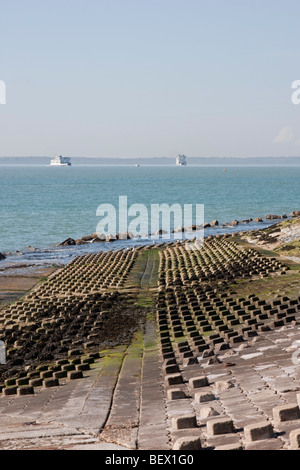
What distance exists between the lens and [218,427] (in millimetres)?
11102

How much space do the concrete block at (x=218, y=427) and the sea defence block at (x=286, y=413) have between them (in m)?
0.66

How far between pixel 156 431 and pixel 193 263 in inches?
1437

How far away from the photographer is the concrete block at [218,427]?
Result: 1102 centimetres

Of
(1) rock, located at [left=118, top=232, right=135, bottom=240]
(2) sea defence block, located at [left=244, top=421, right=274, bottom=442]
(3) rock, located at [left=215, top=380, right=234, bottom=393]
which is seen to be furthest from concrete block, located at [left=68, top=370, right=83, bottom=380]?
(1) rock, located at [left=118, top=232, right=135, bottom=240]

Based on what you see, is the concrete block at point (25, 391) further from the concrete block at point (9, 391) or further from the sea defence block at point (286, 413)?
Answer: the sea defence block at point (286, 413)

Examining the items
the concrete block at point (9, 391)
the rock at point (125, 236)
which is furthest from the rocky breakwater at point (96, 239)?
the concrete block at point (9, 391)

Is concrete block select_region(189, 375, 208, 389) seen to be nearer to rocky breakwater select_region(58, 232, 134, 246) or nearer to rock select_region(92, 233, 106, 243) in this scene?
rocky breakwater select_region(58, 232, 134, 246)

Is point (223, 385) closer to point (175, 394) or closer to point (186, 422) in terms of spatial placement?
point (175, 394)

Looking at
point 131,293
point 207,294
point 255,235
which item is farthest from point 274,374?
point 255,235

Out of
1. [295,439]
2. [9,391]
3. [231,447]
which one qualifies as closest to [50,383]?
[9,391]

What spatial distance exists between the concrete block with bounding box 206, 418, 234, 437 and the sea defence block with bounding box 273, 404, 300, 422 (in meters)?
0.66

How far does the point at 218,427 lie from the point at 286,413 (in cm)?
98

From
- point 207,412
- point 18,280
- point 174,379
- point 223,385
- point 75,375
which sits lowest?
point 18,280

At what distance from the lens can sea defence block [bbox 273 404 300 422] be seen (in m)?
11.0
